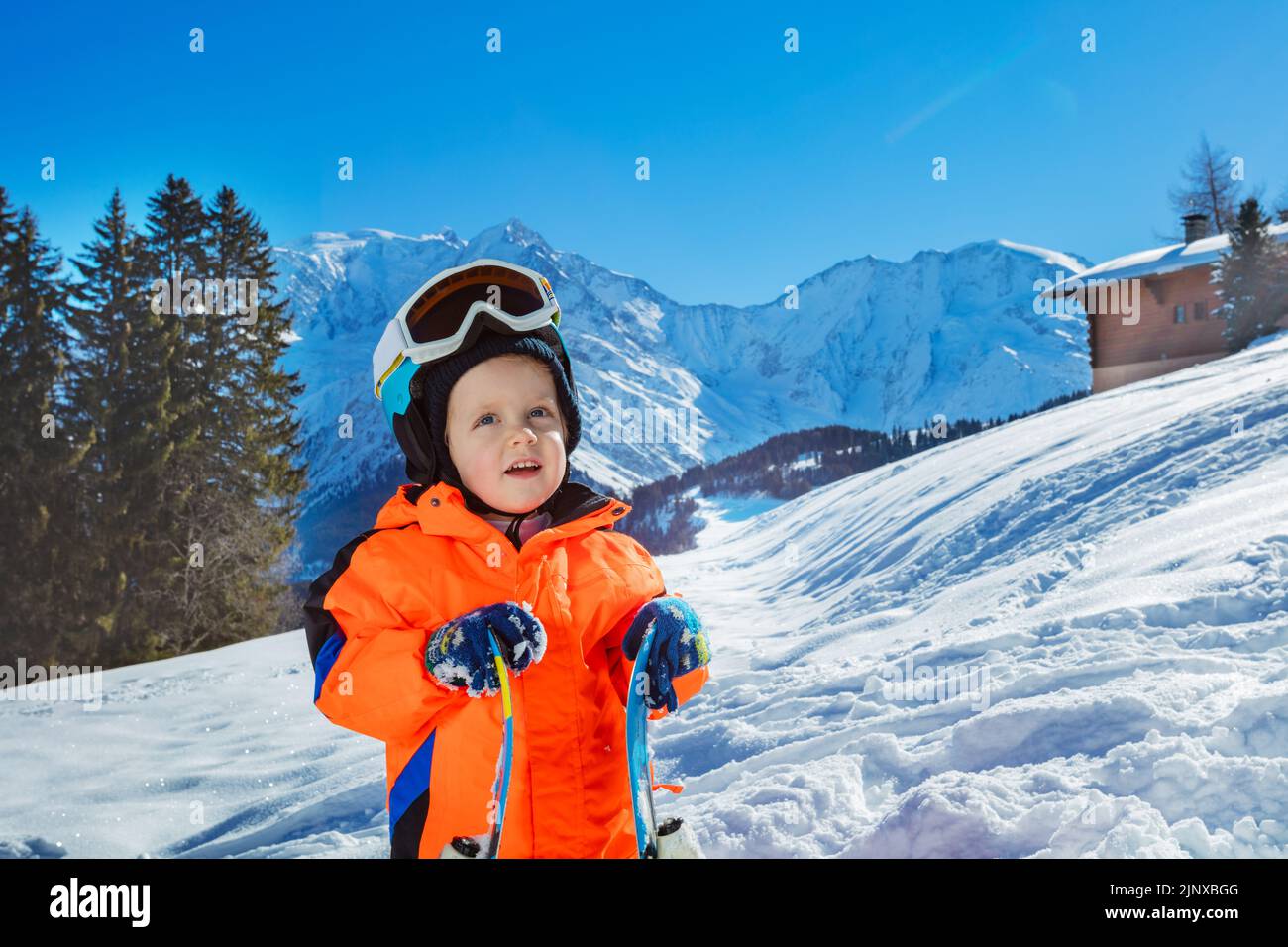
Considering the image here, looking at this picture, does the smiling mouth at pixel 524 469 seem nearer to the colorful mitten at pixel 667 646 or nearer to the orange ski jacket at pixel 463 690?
the orange ski jacket at pixel 463 690

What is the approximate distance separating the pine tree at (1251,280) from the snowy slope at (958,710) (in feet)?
62.1

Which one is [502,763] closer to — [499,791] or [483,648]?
[499,791]

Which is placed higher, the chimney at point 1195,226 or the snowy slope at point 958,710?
the chimney at point 1195,226

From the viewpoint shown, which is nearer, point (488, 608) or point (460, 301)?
point (488, 608)

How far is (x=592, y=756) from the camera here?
1859mm

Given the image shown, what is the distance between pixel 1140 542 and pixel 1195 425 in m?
3.92

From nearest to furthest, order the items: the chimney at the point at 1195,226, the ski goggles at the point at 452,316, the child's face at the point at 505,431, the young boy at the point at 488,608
Result: the young boy at the point at 488,608
the child's face at the point at 505,431
the ski goggles at the point at 452,316
the chimney at the point at 1195,226

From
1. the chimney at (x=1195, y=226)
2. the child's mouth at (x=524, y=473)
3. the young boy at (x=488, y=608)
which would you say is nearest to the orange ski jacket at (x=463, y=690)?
the young boy at (x=488, y=608)

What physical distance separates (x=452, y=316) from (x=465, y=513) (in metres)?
0.60

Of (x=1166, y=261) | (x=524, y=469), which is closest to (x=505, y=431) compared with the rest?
(x=524, y=469)

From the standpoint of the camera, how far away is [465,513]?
1915mm

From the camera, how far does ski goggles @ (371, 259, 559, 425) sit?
82.8 inches

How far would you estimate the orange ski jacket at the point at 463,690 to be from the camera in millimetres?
1769
